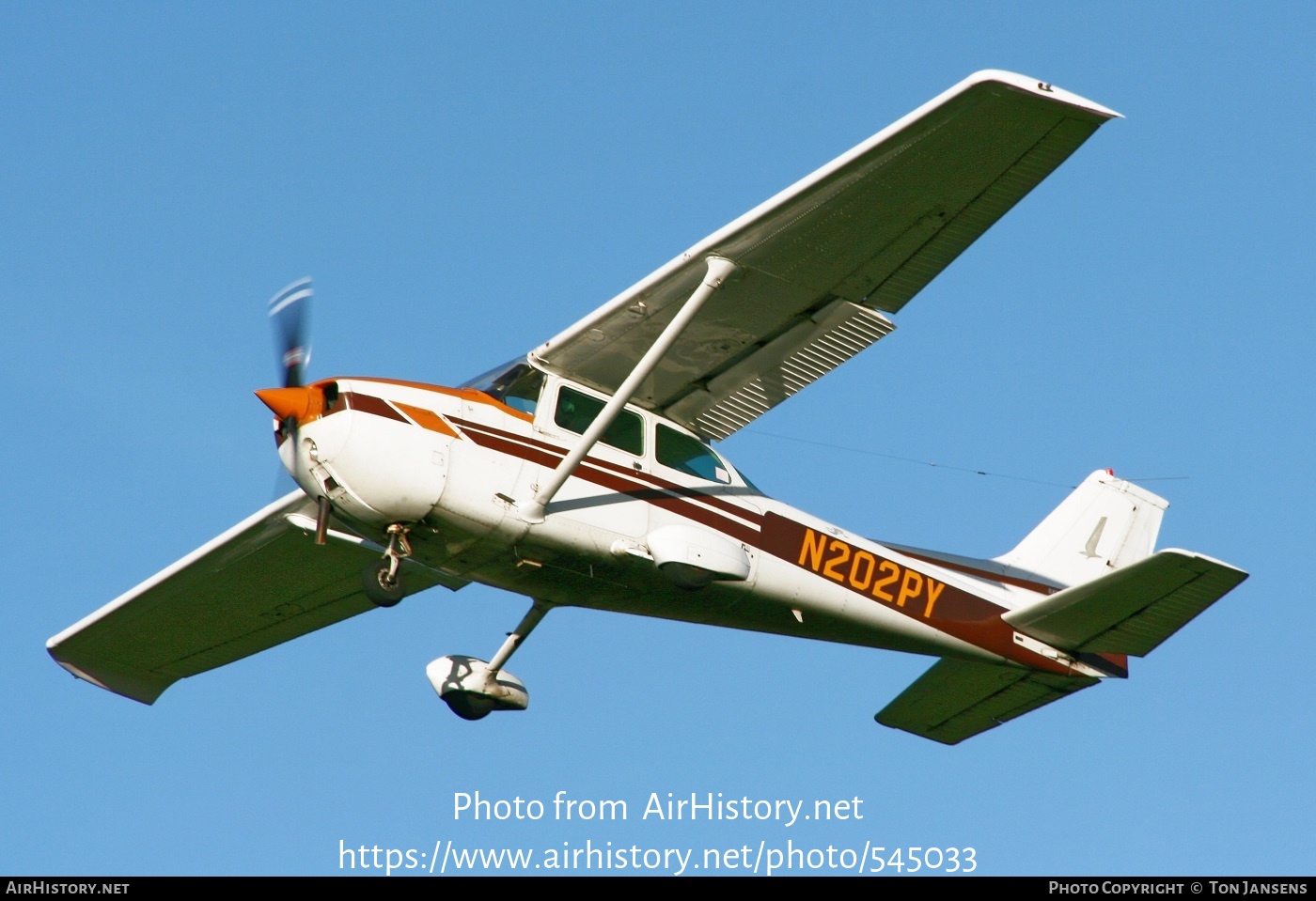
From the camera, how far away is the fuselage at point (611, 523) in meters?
12.6

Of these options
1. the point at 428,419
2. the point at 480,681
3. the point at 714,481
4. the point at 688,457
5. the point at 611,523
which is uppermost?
the point at 688,457

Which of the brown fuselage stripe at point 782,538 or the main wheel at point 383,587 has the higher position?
the brown fuselage stripe at point 782,538

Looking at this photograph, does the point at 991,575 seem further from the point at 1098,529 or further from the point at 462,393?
the point at 462,393

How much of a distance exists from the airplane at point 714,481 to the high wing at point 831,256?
2 cm

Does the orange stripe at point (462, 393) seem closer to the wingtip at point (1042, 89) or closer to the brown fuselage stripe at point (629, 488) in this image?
the brown fuselage stripe at point (629, 488)

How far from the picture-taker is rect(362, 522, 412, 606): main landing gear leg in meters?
12.8

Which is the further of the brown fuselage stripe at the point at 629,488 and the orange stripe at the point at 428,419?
the brown fuselage stripe at the point at 629,488

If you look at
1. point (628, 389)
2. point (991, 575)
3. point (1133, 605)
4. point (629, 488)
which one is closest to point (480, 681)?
point (629, 488)

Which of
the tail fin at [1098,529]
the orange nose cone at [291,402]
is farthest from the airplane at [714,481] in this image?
the tail fin at [1098,529]

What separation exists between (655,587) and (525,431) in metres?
1.54

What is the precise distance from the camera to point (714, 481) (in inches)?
553

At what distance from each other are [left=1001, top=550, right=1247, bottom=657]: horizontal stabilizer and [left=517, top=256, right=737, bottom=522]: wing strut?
3.80 m

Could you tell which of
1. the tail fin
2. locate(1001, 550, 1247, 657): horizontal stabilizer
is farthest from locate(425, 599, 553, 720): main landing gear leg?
the tail fin

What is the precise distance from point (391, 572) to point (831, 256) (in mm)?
3874
